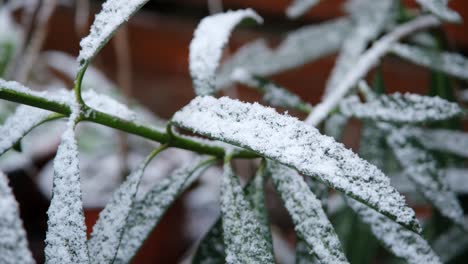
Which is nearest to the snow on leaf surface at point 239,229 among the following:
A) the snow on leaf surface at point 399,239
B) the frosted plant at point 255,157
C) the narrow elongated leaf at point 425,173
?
the frosted plant at point 255,157

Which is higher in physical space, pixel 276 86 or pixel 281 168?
pixel 276 86

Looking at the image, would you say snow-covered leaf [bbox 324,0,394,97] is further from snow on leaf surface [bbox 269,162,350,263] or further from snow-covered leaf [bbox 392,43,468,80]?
snow on leaf surface [bbox 269,162,350,263]

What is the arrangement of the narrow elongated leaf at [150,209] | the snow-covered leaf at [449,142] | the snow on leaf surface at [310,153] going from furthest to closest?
the snow-covered leaf at [449,142], the narrow elongated leaf at [150,209], the snow on leaf surface at [310,153]

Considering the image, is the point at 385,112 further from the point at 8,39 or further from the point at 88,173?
the point at 8,39

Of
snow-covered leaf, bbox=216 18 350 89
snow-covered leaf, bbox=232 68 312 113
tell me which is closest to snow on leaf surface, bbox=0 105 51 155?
snow-covered leaf, bbox=232 68 312 113

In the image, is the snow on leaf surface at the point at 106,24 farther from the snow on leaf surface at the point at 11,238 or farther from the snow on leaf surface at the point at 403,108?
the snow on leaf surface at the point at 403,108

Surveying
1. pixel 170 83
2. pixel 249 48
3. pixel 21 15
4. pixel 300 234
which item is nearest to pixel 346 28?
pixel 249 48

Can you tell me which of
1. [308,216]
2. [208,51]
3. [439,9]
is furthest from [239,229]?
[439,9]
